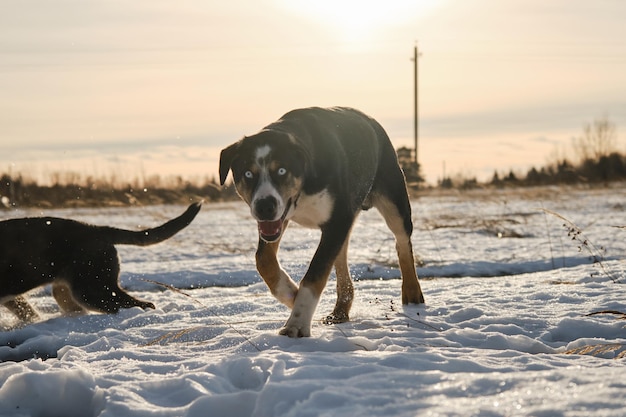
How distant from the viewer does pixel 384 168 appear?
6484 millimetres

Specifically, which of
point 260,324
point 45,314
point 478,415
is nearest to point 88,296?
point 45,314

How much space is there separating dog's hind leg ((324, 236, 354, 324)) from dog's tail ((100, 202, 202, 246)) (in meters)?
1.60

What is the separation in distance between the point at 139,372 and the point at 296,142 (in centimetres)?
201

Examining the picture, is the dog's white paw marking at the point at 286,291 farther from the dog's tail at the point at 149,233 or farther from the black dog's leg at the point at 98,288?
the dog's tail at the point at 149,233

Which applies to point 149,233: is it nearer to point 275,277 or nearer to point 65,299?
point 65,299

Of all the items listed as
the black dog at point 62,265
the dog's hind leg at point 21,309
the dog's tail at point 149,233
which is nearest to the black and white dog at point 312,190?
the dog's tail at point 149,233

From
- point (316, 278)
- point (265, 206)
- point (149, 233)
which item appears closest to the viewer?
point (265, 206)

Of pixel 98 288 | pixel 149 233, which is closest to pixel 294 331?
pixel 98 288

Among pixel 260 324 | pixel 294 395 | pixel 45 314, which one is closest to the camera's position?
pixel 294 395

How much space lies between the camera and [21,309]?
6516mm

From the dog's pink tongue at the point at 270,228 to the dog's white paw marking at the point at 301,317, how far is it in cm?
46

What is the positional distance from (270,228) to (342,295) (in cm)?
115

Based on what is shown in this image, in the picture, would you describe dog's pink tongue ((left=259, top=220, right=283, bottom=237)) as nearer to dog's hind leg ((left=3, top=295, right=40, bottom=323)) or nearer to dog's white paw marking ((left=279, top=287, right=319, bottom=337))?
dog's white paw marking ((left=279, top=287, right=319, bottom=337))

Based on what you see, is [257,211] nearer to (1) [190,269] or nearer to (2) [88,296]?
(2) [88,296]
